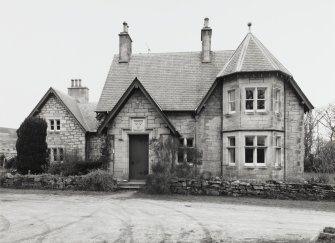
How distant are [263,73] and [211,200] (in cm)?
818

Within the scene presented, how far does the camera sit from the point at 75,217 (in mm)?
11336

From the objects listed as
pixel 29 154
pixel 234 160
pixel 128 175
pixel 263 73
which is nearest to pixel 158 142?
pixel 128 175

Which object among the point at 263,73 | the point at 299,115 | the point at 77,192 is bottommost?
the point at 77,192

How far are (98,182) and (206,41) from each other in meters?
12.6

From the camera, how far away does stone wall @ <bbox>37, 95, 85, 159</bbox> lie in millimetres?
26656

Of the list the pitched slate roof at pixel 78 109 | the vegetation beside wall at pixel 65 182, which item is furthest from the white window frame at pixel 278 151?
the pitched slate roof at pixel 78 109

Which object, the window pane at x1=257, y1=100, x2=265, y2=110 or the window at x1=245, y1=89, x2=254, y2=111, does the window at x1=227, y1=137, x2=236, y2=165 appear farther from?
the window pane at x1=257, y1=100, x2=265, y2=110

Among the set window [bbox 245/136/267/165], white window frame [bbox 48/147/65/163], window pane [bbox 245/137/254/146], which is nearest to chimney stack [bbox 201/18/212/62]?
window pane [bbox 245/137/254/146]

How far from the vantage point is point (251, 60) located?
65.1 ft

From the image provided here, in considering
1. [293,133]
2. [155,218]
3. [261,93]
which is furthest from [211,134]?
[155,218]

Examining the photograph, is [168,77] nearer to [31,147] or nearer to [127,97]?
[127,97]

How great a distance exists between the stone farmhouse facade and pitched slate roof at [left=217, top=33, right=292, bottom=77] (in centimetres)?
6

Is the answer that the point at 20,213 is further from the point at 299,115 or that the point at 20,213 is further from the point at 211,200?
the point at 299,115

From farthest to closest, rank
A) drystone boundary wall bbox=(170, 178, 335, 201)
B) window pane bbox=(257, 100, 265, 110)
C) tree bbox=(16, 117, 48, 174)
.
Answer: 1. tree bbox=(16, 117, 48, 174)
2. window pane bbox=(257, 100, 265, 110)
3. drystone boundary wall bbox=(170, 178, 335, 201)
